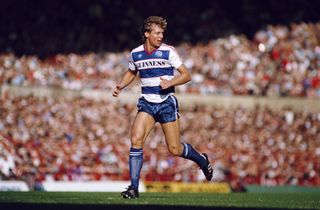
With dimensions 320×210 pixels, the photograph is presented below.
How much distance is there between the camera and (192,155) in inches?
563

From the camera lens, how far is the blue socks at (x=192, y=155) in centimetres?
1411

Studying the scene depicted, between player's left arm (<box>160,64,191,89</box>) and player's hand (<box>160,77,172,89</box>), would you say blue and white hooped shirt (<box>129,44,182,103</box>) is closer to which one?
player's left arm (<box>160,64,191,89</box>)

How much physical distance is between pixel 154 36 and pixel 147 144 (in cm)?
1616

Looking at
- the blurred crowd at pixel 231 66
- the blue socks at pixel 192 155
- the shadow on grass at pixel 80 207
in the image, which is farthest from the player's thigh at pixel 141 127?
the blurred crowd at pixel 231 66

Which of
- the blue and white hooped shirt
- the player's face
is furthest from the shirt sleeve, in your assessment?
the player's face

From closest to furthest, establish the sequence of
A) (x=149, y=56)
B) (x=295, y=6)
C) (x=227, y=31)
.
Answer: (x=149, y=56) < (x=227, y=31) < (x=295, y=6)

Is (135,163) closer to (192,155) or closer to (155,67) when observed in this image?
(192,155)

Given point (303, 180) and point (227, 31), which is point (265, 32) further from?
point (303, 180)

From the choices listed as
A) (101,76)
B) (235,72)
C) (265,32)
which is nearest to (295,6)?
(265,32)

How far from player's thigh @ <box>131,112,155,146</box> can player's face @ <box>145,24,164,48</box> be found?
102cm

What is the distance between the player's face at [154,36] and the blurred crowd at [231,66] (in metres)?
18.5

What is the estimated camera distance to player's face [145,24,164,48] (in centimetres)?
1343

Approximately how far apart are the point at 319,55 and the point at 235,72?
3999 mm

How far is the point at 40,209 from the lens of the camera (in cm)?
1059
